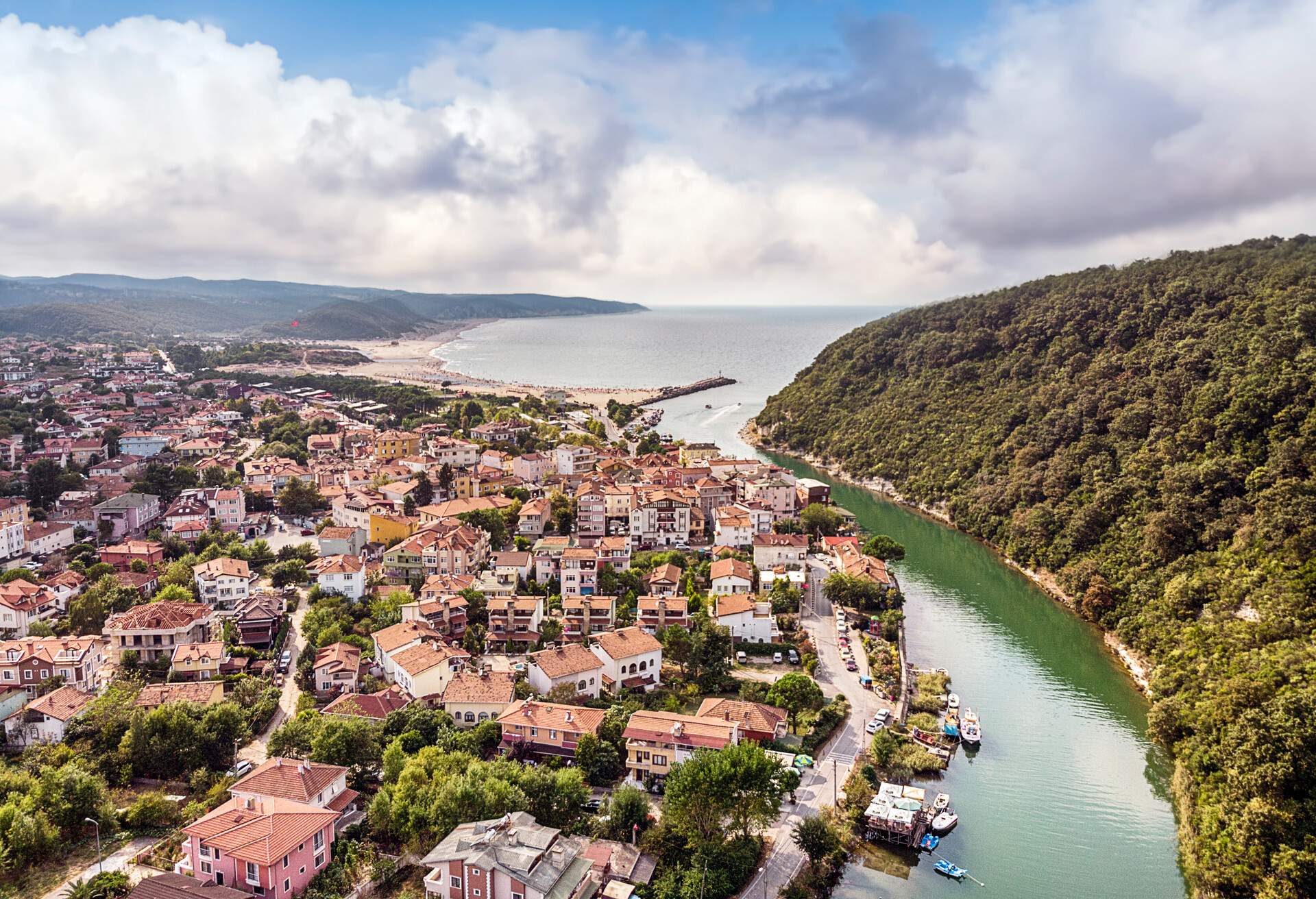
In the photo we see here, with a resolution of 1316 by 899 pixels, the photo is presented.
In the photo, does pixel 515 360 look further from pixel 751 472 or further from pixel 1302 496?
pixel 1302 496

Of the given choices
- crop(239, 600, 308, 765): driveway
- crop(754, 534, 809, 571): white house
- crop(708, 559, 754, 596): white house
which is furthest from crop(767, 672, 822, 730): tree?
crop(239, 600, 308, 765): driveway

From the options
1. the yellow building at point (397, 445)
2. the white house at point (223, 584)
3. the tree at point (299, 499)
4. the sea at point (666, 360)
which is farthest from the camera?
→ the sea at point (666, 360)

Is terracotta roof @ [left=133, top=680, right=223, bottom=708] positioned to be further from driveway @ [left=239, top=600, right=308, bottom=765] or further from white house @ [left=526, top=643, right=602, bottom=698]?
white house @ [left=526, top=643, right=602, bottom=698]

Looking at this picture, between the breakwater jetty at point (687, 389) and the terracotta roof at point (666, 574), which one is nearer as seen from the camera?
the terracotta roof at point (666, 574)

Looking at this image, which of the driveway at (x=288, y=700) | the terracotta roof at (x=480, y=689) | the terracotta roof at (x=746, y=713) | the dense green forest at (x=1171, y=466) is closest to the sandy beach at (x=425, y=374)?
the dense green forest at (x=1171, y=466)

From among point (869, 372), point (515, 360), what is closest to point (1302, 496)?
point (869, 372)

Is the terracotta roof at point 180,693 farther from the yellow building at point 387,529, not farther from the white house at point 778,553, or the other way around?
the white house at point 778,553

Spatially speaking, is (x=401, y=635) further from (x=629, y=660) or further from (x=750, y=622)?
(x=750, y=622)
